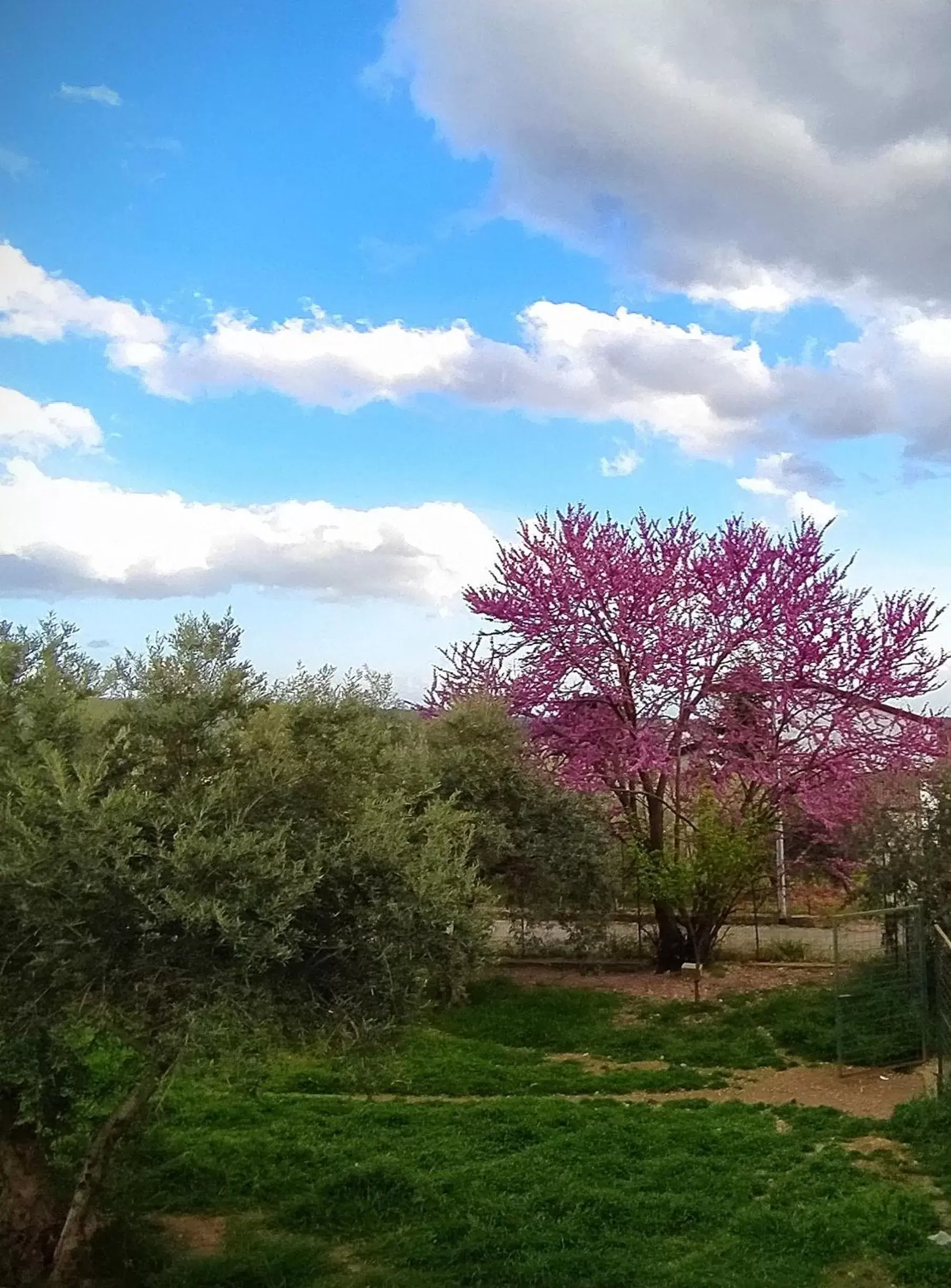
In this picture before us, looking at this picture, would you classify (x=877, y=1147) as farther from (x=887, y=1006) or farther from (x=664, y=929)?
(x=664, y=929)

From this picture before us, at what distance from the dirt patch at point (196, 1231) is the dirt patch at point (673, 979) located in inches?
287

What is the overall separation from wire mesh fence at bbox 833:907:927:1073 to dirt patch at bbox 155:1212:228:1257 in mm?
5364

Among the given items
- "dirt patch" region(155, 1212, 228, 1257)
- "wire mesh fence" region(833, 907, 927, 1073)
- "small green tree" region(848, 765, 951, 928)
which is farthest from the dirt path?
"dirt patch" region(155, 1212, 228, 1257)

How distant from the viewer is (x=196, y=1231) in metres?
6.56

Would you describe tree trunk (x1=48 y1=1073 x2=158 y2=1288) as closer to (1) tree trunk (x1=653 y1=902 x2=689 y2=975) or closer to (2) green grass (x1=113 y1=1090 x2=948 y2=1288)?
(2) green grass (x1=113 y1=1090 x2=948 y2=1288)

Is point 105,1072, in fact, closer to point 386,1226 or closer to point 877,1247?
point 386,1226

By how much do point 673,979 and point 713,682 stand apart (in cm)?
393

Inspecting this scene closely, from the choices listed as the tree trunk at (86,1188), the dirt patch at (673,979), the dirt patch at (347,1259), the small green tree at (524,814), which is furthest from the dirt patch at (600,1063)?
the tree trunk at (86,1188)

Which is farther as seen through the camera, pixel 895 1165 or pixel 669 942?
pixel 669 942

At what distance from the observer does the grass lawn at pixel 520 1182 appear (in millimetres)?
5734

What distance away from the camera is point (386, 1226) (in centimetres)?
639

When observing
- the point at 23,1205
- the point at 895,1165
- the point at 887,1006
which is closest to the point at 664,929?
the point at 887,1006

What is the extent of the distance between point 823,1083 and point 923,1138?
182cm

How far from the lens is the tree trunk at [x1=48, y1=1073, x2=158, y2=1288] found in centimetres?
569
